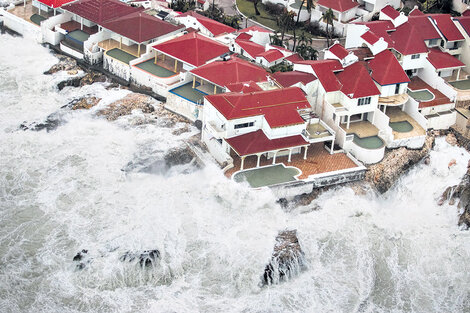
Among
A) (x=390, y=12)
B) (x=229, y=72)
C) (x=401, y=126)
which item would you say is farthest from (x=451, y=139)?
(x=229, y=72)

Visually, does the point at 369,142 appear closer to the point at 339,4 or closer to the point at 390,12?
the point at 390,12

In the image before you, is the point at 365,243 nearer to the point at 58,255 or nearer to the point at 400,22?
the point at 58,255

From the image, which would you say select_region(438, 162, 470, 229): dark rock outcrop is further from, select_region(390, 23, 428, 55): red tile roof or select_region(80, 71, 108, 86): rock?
select_region(80, 71, 108, 86): rock

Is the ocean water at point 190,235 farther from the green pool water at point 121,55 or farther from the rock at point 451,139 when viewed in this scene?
the green pool water at point 121,55

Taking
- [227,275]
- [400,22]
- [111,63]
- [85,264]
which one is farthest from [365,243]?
[111,63]

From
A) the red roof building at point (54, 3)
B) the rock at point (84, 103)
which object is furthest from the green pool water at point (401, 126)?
the red roof building at point (54, 3)

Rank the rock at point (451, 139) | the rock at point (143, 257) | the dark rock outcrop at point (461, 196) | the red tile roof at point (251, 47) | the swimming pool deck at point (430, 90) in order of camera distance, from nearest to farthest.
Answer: the rock at point (143, 257), the dark rock outcrop at point (461, 196), the rock at point (451, 139), the swimming pool deck at point (430, 90), the red tile roof at point (251, 47)
